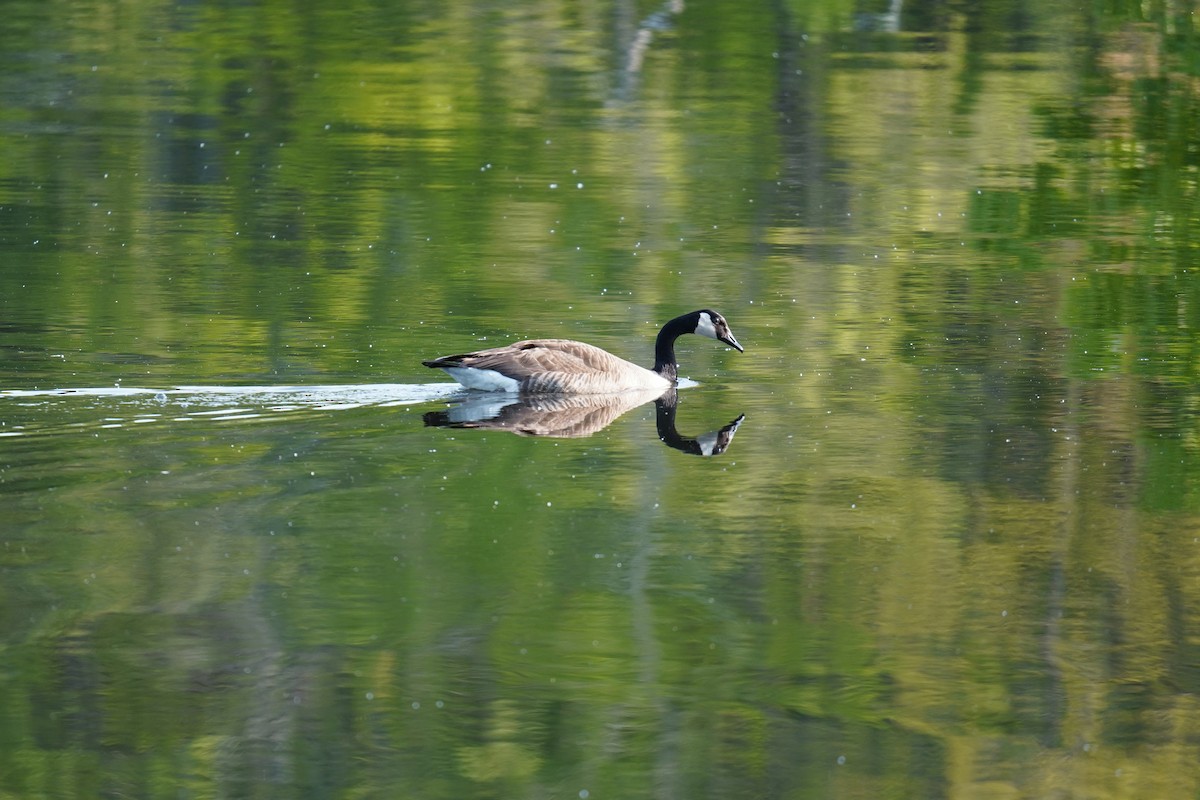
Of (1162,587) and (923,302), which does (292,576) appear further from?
(923,302)

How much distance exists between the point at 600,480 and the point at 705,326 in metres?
3.63

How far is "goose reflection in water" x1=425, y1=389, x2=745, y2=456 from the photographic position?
12.6 meters

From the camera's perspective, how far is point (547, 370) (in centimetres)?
1361

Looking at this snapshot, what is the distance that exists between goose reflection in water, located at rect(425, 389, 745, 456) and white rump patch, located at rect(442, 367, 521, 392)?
0.08m

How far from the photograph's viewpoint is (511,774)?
24.8 ft

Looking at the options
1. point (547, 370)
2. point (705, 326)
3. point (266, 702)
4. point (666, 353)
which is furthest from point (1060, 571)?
point (705, 326)

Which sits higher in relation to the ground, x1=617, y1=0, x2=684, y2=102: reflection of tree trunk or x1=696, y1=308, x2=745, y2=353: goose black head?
x1=696, y1=308, x2=745, y2=353: goose black head

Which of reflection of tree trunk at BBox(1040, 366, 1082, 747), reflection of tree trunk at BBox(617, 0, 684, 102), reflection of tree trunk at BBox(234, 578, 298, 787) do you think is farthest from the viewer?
reflection of tree trunk at BBox(617, 0, 684, 102)

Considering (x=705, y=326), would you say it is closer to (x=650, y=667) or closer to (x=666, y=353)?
(x=666, y=353)

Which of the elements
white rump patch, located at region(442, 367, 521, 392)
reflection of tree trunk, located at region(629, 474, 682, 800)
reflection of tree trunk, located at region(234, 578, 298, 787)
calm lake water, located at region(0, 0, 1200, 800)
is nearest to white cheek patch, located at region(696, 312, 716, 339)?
calm lake water, located at region(0, 0, 1200, 800)

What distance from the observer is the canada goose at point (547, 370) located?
1340 cm

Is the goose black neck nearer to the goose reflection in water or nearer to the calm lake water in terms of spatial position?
the goose reflection in water

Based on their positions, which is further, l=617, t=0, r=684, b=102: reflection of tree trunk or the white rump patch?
l=617, t=0, r=684, b=102: reflection of tree trunk

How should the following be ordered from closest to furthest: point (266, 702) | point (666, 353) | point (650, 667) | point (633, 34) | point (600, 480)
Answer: point (266, 702) → point (650, 667) → point (600, 480) → point (666, 353) → point (633, 34)
